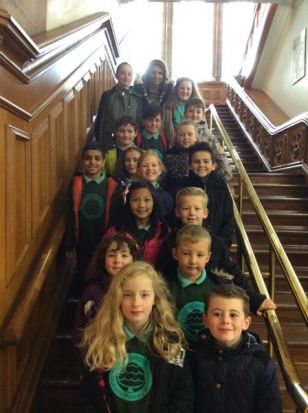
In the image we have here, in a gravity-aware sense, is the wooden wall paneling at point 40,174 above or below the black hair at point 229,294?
above

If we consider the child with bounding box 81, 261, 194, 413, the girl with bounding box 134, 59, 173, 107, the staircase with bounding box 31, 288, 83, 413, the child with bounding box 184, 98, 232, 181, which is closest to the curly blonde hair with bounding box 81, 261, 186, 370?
the child with bounding box 81, 261, 194, 413

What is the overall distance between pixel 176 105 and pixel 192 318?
3.04m

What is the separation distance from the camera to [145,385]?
1822 millimetres

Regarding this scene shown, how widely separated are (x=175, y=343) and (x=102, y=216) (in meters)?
1.51

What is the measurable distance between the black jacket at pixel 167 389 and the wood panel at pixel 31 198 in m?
0.44

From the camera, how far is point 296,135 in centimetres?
613

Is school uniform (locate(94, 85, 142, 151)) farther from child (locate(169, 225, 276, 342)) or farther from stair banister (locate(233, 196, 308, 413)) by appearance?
child (locate(169, 225, 276, 342))

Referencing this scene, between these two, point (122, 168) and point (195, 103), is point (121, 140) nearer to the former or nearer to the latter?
point (122, 168)

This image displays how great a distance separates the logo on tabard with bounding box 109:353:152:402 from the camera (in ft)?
5.95

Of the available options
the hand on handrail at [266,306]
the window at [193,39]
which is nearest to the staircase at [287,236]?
the hand on handrail at [266,306]

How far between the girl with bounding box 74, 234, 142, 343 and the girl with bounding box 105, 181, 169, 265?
14.1 inches

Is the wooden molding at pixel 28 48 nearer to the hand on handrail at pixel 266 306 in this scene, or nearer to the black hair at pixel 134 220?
the black hair at pixel 134 220

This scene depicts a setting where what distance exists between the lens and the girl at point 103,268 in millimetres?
2227

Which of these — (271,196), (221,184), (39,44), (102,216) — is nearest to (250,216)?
(271,196)
